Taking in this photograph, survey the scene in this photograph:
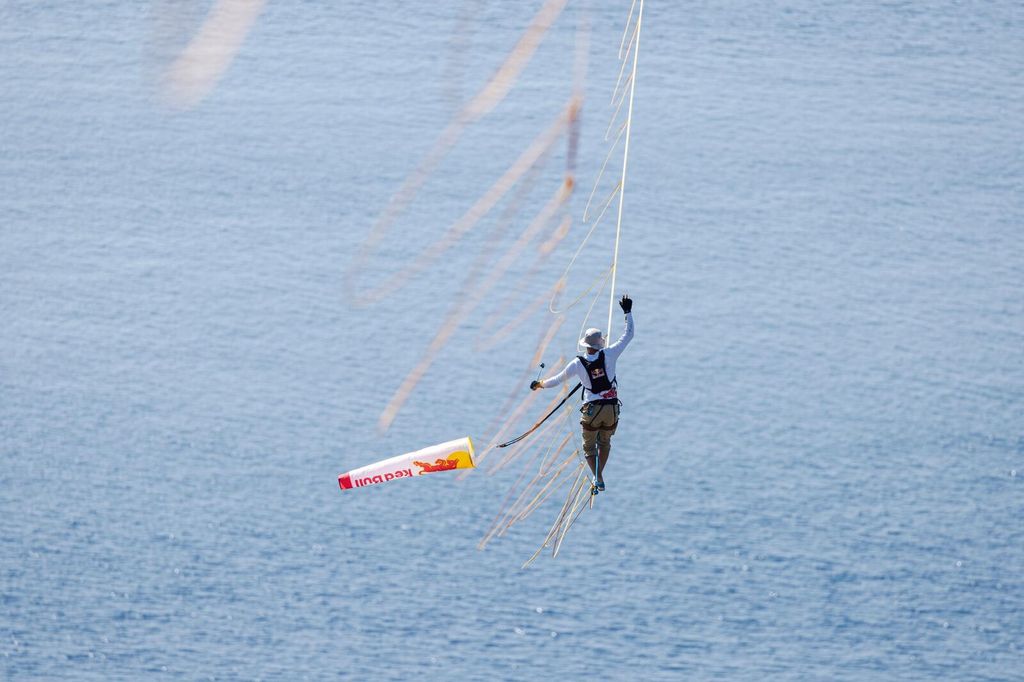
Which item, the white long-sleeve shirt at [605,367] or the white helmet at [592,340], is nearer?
the white helmet at [592,340]

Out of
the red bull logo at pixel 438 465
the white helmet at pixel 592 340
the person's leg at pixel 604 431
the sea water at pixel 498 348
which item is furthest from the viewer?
the sea water at pixel 498 348

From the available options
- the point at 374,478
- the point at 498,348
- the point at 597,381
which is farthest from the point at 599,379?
the point at 498,348

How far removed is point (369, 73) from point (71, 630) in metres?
21.5

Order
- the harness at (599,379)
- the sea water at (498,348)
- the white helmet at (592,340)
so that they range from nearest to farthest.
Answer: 1. the white helmet at (592,340)
2. the harness at (599,379)
3. the sea water at (498,348)

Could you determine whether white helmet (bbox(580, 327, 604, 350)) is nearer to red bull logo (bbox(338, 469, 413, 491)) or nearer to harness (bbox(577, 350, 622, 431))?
harness (bbox(577, 350, 622, 431))

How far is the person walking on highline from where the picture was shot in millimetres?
17797

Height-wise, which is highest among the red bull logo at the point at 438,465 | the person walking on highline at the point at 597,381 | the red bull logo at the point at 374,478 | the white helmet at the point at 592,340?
the white helmet at the point at 592,340

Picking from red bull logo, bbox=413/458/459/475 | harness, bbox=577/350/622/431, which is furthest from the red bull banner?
harness, bbox=577/350/622/431

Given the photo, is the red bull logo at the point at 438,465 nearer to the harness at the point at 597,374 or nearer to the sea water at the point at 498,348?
the harness at the point at 597,374

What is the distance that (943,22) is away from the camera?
49.0 metres

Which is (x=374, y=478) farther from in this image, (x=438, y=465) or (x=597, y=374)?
(x=597, y=374)

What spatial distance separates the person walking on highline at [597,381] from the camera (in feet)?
58.4

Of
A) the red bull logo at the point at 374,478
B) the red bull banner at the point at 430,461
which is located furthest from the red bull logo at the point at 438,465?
the red bull logo at the point at 374,478

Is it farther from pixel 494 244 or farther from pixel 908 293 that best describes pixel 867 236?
pixel 494 244
